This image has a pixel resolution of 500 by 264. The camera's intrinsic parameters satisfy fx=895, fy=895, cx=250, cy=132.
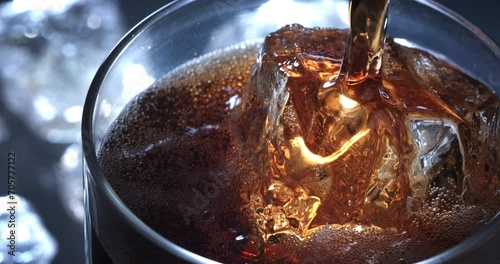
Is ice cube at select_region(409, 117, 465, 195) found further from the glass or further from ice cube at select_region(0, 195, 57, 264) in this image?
ice cube at select_region(0, 195, 57, 264)

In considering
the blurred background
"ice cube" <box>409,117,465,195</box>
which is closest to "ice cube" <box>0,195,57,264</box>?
the blurred background

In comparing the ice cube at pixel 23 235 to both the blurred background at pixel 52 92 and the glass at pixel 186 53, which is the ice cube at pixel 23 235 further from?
A: the glass at pixel 186 53

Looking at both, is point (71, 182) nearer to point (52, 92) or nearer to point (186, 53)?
point (52, 92)

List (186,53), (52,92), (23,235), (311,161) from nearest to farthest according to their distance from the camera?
1. (311,161)
2. (186,53)
3. (23,235)
4. (52,92)

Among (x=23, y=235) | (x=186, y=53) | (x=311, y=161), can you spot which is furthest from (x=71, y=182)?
(x=311, y=161)

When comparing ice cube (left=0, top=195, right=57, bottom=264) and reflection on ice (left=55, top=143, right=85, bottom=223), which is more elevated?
reflection on ice (left=55, top=143, right=85, bottom=223)

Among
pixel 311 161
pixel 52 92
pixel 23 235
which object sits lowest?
pixel 311 161
